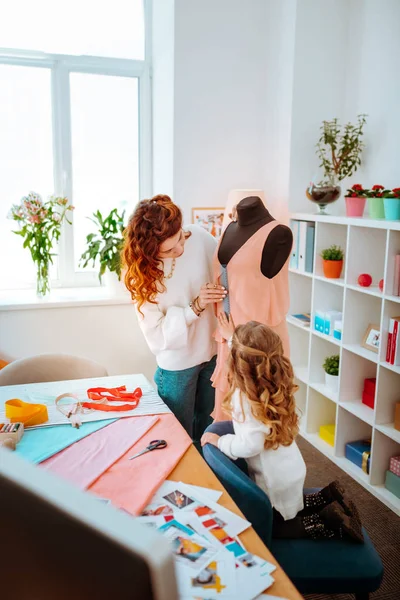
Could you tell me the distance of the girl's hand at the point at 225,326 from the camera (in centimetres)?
252

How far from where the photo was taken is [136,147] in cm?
423

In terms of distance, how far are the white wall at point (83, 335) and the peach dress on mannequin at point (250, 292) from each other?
1419mm

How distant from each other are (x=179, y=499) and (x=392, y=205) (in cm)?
190

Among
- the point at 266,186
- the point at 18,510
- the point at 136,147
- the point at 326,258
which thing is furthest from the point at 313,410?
the point at 18,510

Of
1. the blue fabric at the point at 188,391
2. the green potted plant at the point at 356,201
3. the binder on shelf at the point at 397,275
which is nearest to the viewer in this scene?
the blue fabric at the point at 188,391

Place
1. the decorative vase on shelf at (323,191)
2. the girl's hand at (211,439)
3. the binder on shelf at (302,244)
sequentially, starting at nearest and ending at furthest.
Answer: the girl's hand at (211,439) < the decorative vase on shelf at (323,191) < the binder on shelf at (302,244)

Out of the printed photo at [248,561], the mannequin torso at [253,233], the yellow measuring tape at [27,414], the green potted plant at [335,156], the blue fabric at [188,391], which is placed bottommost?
the blue fabric at [188,391]

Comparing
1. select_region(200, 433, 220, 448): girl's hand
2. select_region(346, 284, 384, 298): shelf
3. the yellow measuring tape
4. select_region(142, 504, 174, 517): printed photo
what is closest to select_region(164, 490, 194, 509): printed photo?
select_region(142, 504, 174, 517): printed photo

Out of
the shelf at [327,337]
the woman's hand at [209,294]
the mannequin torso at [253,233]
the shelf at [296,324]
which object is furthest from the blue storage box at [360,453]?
the woman's hand at [209,294]

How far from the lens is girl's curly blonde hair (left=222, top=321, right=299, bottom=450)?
5.93 feet

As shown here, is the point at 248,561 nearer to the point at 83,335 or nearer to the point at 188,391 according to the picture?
the point at 188,391

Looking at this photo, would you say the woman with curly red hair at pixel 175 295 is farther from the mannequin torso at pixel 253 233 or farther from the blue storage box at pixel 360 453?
the blue storage box at pixel 360 453

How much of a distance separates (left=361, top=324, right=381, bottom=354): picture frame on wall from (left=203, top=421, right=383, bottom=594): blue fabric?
1.48 metres

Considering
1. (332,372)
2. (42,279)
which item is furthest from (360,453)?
(42,279)
